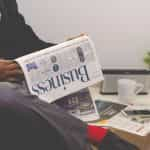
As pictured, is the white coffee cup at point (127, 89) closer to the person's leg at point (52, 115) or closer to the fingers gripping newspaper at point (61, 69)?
the fingers gripping newspaper at point (61, 69)

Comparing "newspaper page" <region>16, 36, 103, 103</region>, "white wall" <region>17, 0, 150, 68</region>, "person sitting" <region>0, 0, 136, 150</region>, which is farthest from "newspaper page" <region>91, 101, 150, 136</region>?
"person sitting" <region>0, 0, 136, 150</region>

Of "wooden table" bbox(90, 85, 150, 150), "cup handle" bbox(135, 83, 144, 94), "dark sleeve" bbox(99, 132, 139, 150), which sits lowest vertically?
"wooden table" bbox(90, 85, 150, 150)

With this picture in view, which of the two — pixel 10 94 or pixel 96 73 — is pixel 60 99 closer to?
pixel 96 73

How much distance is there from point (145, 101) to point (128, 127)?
0.30 metres

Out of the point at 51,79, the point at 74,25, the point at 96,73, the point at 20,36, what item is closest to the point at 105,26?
the point at 74,25

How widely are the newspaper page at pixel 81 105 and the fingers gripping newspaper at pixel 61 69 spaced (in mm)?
81

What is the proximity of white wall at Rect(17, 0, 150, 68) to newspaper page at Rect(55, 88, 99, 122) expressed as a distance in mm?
486

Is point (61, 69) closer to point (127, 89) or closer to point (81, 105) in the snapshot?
point (81, 105)

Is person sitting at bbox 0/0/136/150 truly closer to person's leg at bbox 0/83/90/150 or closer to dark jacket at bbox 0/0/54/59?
person's leg at bbox 0/83/90/150

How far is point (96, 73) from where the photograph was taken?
114cm

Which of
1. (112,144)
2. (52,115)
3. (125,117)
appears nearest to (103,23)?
(125,117)

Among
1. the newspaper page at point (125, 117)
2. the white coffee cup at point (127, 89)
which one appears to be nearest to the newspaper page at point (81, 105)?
the newspaper page at point (125, 117)

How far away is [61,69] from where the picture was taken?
109 centimetres

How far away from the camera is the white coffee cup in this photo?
1.41 meters
